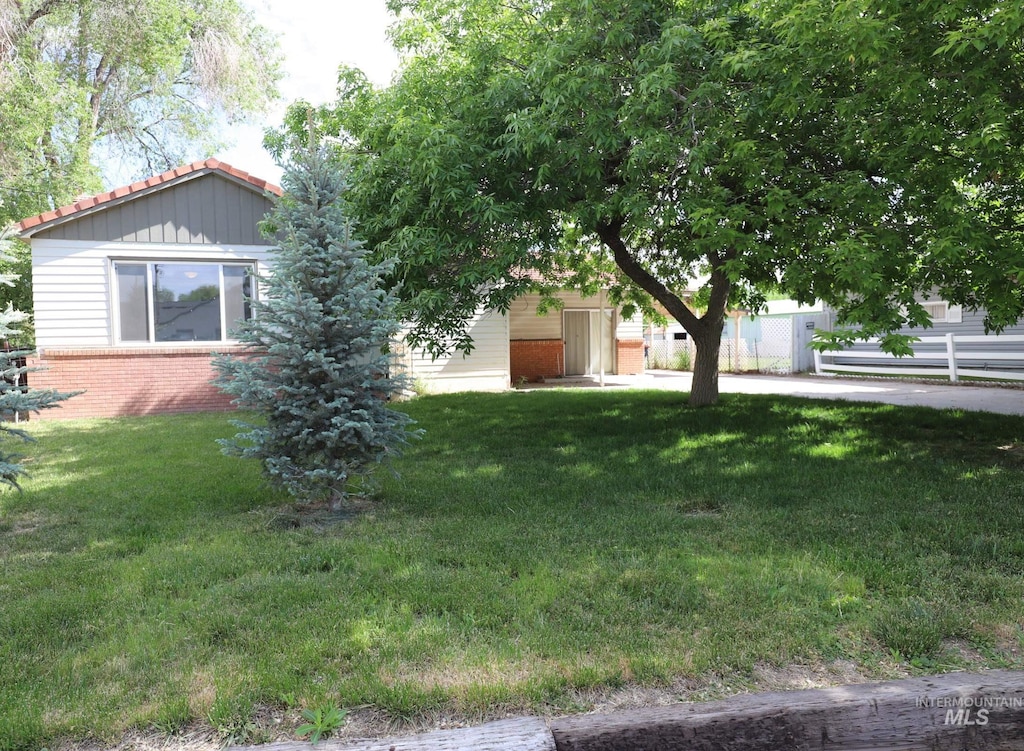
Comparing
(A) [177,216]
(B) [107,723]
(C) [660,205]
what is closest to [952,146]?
(C) [660,205]

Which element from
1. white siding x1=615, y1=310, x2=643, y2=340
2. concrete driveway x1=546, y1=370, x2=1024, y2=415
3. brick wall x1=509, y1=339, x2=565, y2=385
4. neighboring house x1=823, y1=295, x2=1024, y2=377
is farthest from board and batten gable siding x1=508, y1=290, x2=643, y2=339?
neighboring house x1=823, y1=295, x2=1024, y2=377

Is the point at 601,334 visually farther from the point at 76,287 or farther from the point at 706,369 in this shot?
the point at 76,287

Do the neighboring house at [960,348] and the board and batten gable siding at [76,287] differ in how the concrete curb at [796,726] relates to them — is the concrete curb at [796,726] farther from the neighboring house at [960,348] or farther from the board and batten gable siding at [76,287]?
the neighboring house at [960,348]

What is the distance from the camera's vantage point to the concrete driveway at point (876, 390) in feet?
35.6

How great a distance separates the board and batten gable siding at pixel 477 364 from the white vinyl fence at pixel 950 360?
7203 millimetres

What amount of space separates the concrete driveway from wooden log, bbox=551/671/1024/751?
8430 millimetres

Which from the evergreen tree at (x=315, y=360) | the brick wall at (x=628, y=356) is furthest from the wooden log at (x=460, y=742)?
the brick wall at (x=628, y=356)

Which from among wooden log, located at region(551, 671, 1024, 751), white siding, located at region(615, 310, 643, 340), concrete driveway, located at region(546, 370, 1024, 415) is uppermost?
white siding, located at region(615, 310, 643, 340)

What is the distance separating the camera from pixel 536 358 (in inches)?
723

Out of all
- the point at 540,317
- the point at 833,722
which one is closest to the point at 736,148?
the point at 833,722

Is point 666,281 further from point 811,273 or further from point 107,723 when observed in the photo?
point 107,723

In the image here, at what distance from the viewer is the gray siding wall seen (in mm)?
11312

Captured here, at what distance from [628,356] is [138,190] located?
12.7m

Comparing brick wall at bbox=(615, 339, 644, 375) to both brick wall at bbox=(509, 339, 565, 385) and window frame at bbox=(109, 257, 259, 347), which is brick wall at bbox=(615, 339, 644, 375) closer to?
brick wall at bbox=(509, 339, 565, 385)
